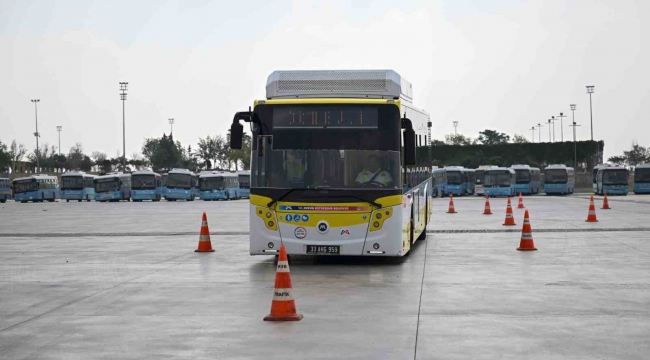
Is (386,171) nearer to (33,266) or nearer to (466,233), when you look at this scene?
(33,266)

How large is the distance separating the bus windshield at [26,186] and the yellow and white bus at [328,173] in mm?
72844

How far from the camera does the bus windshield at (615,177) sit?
76.0m

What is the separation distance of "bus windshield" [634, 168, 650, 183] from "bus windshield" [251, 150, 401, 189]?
6618 cm

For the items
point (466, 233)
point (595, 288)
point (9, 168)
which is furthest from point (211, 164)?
point (595, 288)

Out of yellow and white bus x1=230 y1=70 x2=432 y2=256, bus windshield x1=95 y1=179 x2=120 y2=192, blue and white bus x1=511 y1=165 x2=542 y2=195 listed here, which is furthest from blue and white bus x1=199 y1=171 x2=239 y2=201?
yellow and white bus x1=230 y1=70 x2=432 y2=256

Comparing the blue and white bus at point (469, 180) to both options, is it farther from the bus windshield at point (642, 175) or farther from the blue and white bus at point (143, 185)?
the blue and white bus at point (143, 185)

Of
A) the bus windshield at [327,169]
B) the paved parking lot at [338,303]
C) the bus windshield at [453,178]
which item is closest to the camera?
the paved parking lot at [338,303]

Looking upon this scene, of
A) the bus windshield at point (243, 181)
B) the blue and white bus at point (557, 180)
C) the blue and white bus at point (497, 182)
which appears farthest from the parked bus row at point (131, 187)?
the blue and white bus at point (557, 180)

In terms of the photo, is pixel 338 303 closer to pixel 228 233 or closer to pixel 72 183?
pixel 228 233

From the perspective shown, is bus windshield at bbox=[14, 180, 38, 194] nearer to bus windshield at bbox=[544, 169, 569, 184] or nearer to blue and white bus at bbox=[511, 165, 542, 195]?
blue and white bus at bbox=[511, 165, 542, 195]

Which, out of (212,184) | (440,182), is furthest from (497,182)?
(212,184)

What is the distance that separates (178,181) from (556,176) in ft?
108

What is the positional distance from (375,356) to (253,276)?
23.1 ft

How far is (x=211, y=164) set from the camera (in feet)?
602
